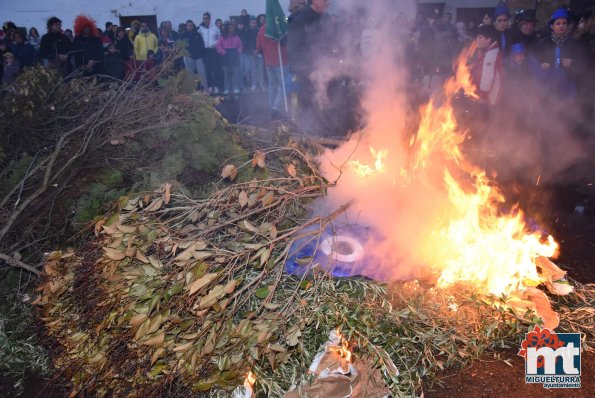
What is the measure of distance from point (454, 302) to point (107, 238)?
2.95 meters

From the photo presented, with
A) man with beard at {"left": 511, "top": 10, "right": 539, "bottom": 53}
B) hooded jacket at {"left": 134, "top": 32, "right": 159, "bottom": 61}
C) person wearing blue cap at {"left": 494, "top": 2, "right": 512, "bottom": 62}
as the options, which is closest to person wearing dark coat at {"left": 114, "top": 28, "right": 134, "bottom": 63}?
hooded jacket at {"left": 134, "top": 32, "right": 159, "bottom": 61}

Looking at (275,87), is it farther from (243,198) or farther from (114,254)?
(114,254)

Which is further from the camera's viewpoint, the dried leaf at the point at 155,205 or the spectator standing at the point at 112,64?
the spectator standing at the point at 112,64

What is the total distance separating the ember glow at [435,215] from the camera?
3.96m

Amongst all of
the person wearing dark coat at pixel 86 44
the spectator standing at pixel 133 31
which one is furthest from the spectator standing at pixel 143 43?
the person wearing dark coat at pixel 86 44

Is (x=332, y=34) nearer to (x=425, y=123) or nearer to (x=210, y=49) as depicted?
(x=425, y=123)

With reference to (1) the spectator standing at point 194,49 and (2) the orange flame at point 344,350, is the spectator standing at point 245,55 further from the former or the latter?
(2) the orange flame at point 344,350

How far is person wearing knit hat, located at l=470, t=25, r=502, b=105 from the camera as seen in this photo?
776cm

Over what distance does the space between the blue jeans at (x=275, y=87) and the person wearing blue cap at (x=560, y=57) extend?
5766 mm

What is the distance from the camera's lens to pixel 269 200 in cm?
365

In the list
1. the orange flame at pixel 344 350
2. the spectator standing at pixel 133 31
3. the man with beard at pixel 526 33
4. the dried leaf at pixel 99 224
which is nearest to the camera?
the orange flame at pixel 344 350

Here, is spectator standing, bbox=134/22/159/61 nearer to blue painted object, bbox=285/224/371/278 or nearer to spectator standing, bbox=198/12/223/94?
spectator standing, bbox=198/12/223/94

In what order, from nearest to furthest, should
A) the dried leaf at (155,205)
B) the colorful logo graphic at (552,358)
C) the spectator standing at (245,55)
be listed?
the colorful logo graphic at (552,358) → the dried leaf at (155,205) → the spectator standing at (245,55)

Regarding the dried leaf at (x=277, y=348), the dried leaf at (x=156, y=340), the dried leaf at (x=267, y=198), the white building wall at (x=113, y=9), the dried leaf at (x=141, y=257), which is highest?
the white building wall at (x=113, y=9)
